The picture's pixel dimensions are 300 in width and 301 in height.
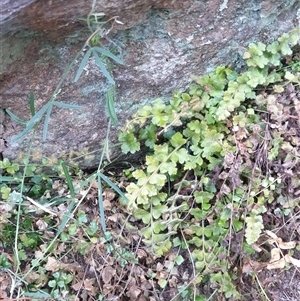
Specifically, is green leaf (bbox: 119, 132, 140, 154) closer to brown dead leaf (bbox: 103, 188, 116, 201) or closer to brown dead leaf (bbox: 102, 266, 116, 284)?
brown dead leaf (bbox: 103, 188, 116, 201)

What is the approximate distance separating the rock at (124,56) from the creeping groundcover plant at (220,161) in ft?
0.23

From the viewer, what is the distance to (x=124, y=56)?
63.5 inches

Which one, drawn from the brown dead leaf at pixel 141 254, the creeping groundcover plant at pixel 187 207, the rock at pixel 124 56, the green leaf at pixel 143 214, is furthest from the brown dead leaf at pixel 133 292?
the rock at pixel 124 56

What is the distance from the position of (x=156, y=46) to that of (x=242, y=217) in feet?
2.28

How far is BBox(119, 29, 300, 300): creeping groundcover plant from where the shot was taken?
66.6 inches

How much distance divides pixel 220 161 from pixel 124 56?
523 millimetres

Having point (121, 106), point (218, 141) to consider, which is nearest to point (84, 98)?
point (121, 106)

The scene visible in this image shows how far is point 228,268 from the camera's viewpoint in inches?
67.2

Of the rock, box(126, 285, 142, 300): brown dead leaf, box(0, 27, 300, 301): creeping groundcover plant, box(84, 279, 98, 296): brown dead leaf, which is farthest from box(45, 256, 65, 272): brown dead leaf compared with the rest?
the rock

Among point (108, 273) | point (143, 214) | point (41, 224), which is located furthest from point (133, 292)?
point (41, 224)

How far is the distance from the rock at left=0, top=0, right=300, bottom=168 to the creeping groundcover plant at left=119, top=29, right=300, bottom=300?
2.7 inches

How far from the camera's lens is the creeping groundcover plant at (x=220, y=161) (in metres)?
1.69

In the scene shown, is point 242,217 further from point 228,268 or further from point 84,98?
point 84,98

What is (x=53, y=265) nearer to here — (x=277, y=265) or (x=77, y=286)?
(x=77, y=286)
